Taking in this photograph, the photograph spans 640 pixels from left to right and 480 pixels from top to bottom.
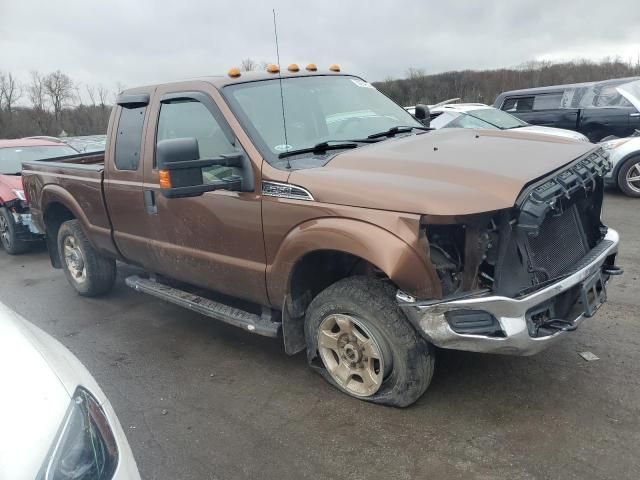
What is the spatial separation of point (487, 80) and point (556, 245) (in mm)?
38036

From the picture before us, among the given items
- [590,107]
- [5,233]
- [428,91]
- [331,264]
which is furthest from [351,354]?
[428,91]

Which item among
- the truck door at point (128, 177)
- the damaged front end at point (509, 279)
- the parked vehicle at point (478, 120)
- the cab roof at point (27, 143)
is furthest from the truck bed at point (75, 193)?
the parked vehicle at point (478, 120)

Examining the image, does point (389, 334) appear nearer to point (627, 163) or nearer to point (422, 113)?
point (422, 113)

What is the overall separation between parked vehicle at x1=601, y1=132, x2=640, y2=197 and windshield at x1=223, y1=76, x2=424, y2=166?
5.86 m

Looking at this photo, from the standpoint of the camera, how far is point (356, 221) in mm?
3125

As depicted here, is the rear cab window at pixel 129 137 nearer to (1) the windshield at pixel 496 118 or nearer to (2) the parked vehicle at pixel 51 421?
(2) the parked vehicle at pixel 51 421

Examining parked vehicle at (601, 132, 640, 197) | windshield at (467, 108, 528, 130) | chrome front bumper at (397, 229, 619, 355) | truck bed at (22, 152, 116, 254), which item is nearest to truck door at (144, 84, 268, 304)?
truck bed at (22, 152, 116, 254)

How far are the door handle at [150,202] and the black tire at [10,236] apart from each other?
4734mm

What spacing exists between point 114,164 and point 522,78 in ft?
118

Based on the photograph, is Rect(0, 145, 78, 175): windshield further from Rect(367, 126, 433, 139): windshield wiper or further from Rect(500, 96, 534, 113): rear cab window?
Rect(500, 96, 534, 113): rear cab window

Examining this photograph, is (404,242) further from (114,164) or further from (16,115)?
(16,115)

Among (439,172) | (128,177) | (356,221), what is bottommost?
(356,221)

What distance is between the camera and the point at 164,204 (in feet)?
14.1

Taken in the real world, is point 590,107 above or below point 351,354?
above
